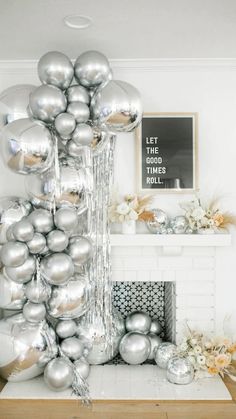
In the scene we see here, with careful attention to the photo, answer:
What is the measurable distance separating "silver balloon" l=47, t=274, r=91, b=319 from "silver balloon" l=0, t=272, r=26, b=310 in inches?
7.4

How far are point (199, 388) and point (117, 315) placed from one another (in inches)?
30.3

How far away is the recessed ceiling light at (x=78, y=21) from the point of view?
8.46 feet

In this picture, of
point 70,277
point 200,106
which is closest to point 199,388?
point 70,277

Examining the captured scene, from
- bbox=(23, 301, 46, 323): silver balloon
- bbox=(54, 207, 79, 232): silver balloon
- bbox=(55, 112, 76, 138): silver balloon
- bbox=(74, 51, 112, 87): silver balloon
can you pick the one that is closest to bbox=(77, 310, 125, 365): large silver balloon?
bbox=(23, 301, 46, 323): silver balloon

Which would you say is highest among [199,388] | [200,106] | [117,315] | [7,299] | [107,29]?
[107,29]

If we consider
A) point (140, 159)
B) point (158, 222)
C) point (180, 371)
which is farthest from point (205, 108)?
point (180, 371)

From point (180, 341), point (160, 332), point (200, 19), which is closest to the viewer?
point (200, 19)

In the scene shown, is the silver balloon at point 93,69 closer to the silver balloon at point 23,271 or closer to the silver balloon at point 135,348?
the silver balloon at point 23,271

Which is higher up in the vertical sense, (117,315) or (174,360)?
(117,315)

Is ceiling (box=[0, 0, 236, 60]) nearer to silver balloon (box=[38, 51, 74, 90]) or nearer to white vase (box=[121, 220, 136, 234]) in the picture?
silver balloon (box=[38, 51, 74, 90])

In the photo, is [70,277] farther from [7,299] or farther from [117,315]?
[117,315]

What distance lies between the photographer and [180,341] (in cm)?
340

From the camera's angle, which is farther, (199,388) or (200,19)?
(199,388)

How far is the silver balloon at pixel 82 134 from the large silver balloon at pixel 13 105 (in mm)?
345
